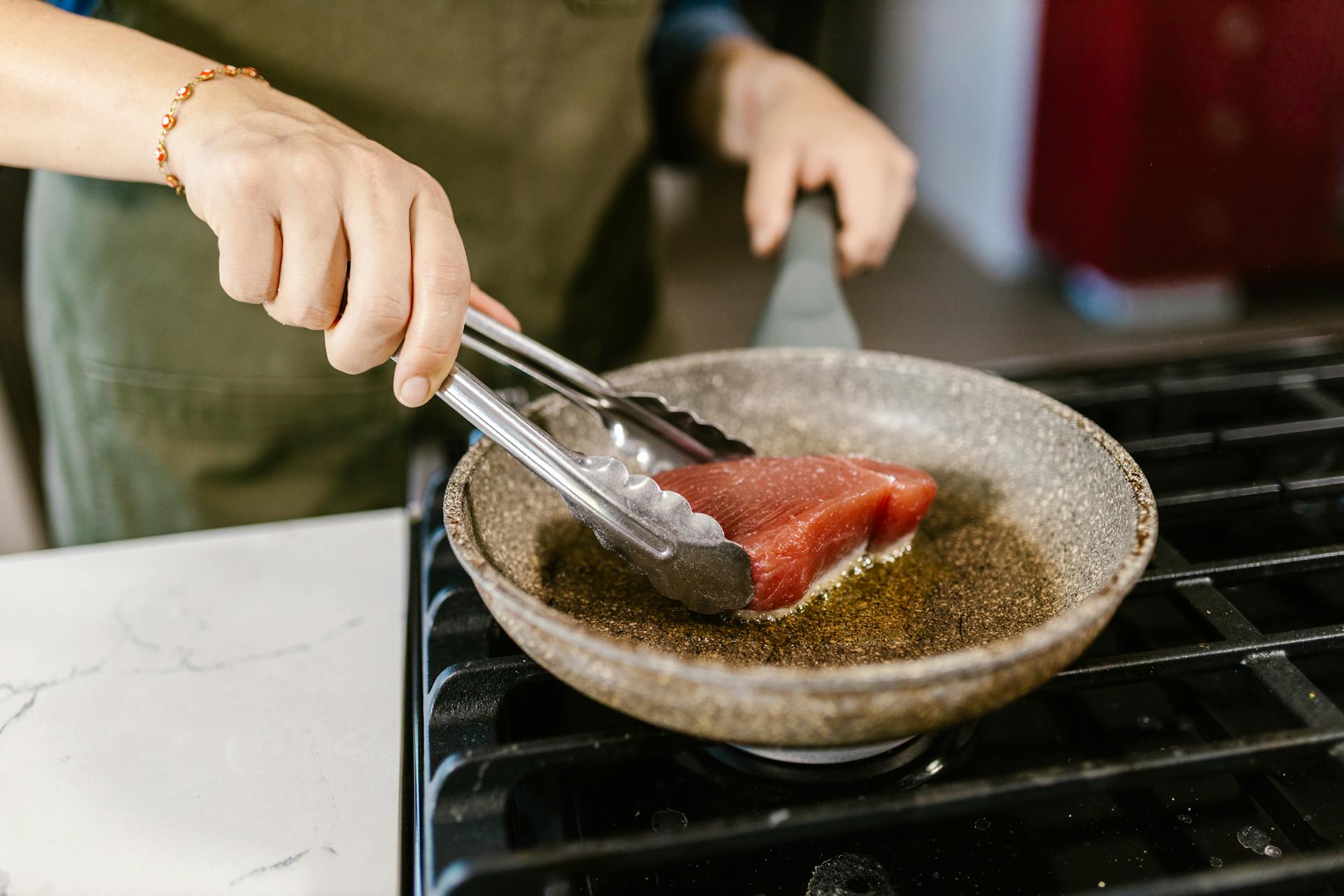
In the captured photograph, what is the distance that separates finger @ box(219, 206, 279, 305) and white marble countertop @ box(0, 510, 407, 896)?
26 centimetres

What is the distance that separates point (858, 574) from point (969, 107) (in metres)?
3.22

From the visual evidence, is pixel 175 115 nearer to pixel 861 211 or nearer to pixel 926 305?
pixel 861 211

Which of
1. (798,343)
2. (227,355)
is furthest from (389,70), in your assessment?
(798,343)

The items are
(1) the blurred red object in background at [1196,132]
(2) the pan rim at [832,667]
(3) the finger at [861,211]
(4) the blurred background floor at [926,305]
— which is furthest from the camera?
(4) the blurred background floor at [926,305]

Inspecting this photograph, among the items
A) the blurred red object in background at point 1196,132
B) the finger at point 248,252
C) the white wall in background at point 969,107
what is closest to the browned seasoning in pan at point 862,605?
the finger at point 248,252

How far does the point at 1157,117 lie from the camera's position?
8.64ft

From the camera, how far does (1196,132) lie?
266 cm

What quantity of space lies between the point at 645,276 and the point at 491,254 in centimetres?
25

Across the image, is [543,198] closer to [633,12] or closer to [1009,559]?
[633,12]

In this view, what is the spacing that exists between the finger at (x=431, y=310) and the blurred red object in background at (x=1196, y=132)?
254cm

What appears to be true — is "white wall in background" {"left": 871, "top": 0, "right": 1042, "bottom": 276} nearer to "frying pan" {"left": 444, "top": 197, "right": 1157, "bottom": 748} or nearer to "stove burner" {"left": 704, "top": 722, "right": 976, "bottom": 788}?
"frying pan" {"left": 444, "top": 197, "right": 1157, "bottom": 748}

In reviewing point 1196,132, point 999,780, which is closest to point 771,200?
point 999,780

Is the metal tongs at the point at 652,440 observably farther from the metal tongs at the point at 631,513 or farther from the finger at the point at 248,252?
the finger at the point at 248,252

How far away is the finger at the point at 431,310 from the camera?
581 mm
